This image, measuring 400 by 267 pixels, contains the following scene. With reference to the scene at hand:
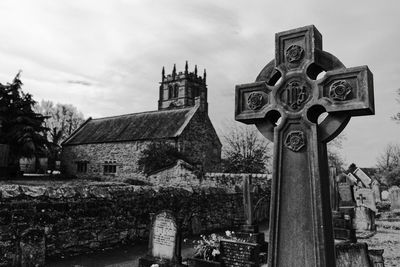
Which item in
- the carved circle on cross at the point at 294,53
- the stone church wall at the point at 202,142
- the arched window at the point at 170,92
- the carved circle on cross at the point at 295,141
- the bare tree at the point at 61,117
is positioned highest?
the arched window at the point at 170,92

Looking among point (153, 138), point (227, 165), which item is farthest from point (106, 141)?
point (227, 165)

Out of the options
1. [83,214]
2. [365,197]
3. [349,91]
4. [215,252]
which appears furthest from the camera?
[365,197]

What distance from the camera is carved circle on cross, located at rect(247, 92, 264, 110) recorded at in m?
3.53

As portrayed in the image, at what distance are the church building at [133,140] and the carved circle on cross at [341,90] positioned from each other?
20.7 m

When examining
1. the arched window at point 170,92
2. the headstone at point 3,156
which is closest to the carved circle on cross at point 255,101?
the headstone at point 3,156

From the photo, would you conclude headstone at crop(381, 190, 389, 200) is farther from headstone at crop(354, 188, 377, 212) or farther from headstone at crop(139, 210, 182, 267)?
headstone at crop(139, 210, 182, 267)

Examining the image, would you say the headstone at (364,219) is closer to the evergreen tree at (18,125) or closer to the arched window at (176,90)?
the evergreen tree at (18,125)

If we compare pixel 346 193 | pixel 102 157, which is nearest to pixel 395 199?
pixel 346 193

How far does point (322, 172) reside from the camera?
A: 10.2ft

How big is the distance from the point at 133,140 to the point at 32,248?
20.9m

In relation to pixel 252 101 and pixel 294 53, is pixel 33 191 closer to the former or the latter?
pixel 252 101

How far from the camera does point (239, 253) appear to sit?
630 centimetres

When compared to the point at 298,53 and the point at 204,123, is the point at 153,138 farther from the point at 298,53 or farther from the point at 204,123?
the point at 298,53

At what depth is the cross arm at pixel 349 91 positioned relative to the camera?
2938 mm
